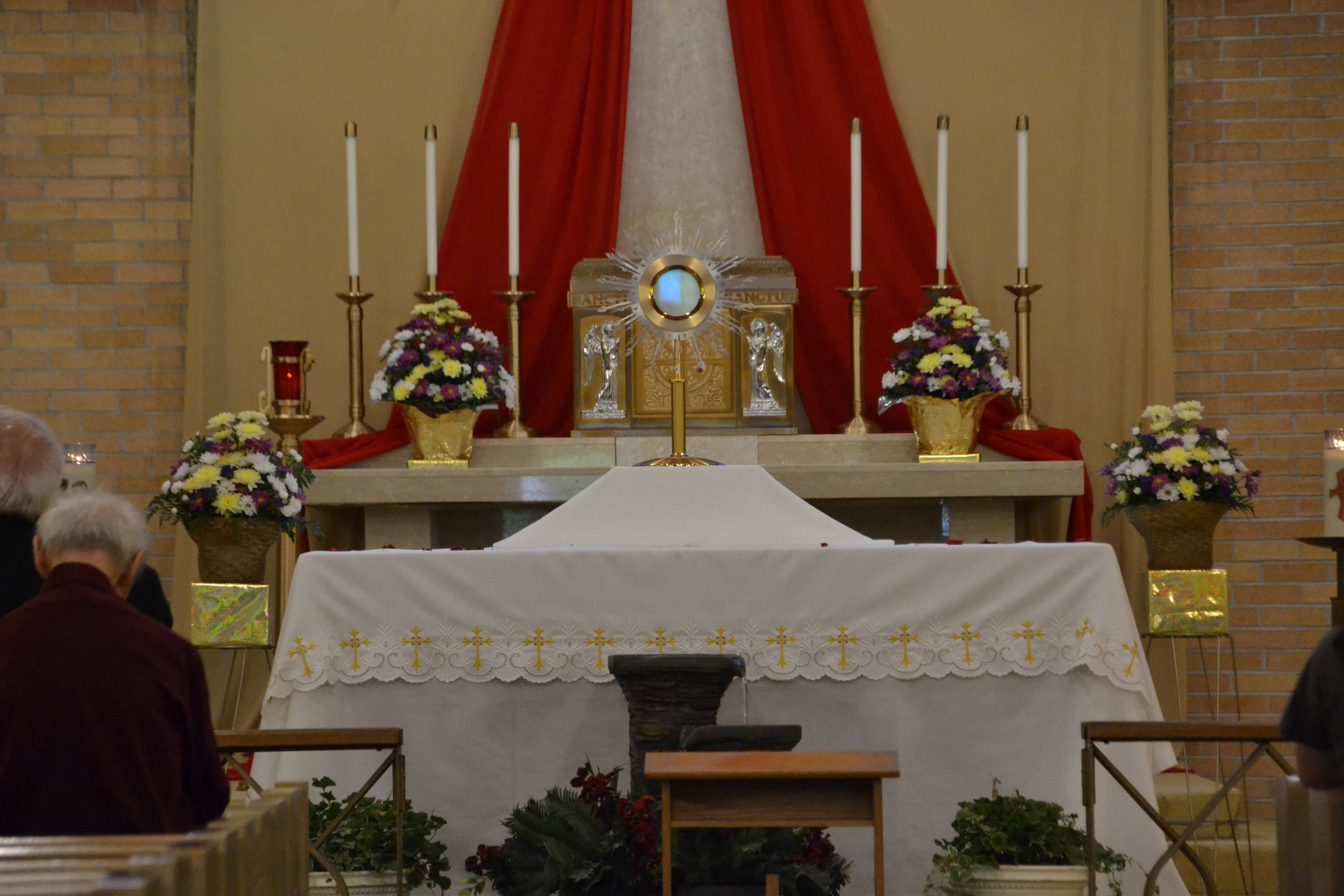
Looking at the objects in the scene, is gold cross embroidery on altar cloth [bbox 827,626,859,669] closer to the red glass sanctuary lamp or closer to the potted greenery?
the potted greenery

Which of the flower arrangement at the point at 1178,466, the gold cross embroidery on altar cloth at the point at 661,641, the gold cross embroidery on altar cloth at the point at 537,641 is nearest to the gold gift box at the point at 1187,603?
the flower arrangement at the point at 1178,466

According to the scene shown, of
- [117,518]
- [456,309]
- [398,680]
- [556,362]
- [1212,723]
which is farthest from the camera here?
[556,362]

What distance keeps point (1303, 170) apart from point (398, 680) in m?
3.91

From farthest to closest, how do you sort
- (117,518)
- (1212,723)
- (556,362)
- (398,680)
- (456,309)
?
(556,362), (456,309), (398,680), (1212,723), (117,518)

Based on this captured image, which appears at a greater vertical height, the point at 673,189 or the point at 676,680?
the point at 673,189

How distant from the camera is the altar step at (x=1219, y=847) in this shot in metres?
4.73

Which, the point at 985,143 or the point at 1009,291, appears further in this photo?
the point at 985,143

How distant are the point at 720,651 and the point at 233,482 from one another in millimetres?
1658

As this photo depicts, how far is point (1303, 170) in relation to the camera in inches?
228

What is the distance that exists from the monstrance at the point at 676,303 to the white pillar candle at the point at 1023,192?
933 millimetres

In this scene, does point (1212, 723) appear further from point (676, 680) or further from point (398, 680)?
point (398, 680)

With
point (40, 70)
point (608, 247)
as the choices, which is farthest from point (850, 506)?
point (40, 70)

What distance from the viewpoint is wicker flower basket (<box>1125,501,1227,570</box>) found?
471 cm

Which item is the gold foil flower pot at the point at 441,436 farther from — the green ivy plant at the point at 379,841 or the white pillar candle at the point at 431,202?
the green ivy plant at the point at 379,841
